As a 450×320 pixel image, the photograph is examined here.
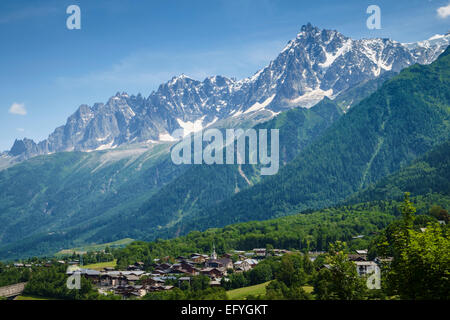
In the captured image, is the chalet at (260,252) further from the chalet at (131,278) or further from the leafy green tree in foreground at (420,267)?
the leafy green tree in foreground at (420,267)

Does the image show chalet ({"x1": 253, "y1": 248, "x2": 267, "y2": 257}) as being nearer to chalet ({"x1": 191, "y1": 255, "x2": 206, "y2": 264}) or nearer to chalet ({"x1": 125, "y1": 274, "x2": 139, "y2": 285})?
chalet ({"x1": 191, "y1": 255, "x2": 206, "y2": 264})

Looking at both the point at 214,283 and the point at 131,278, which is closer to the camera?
the point at 214,283

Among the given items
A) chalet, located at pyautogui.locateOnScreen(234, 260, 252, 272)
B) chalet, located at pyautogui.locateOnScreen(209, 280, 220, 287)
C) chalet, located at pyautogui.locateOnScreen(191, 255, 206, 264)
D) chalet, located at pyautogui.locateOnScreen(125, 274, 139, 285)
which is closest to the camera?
chalet, located at pyautogui.locateOnScreen(209, 280, 220, 287)

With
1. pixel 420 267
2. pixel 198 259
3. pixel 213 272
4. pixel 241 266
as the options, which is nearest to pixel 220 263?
pixel 241 266

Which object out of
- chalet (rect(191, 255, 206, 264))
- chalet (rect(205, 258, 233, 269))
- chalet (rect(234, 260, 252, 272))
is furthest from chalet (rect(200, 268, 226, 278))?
chalet (rect(191, 255, 206, 264))

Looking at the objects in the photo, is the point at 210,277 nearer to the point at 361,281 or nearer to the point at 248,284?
the point at 248,284

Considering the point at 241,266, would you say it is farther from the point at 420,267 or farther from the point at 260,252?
the point at 420,267

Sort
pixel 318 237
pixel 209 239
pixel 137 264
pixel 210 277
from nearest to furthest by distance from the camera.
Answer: pixel 210 277
pixel 137 264
pixel 318 237
pixel 209 239

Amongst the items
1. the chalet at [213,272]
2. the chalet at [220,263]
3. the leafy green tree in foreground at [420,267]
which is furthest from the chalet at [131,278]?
the leafy green tree in foreground at [420,267]
